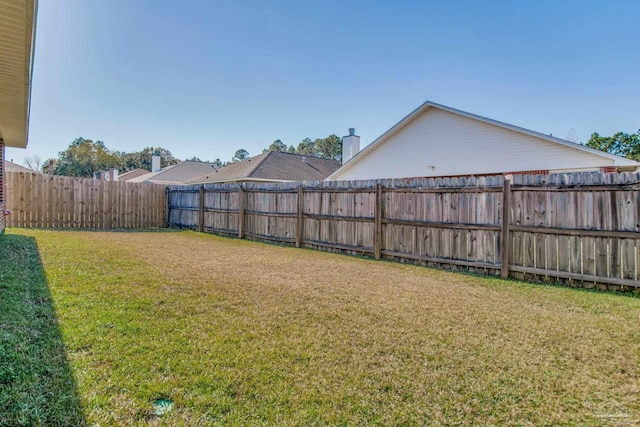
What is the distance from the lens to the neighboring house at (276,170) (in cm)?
1985

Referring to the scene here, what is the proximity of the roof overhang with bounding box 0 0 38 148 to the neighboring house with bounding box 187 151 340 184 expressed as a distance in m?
12.9

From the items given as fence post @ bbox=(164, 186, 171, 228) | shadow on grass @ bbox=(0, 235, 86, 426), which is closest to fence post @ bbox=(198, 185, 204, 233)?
fence post @ bbox=(164, 186, 171, 228)

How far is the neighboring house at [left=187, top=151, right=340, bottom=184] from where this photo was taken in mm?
19848

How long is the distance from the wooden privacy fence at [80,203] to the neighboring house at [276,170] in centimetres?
561

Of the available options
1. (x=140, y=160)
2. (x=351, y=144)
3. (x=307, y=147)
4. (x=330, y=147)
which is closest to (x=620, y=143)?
(x=351, y=144)

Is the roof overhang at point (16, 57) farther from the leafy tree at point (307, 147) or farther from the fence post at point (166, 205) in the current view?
the leafy tree at point (307, 147)

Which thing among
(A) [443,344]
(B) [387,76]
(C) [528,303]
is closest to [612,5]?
(B) [387,76]

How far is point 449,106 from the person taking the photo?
12.3 meters

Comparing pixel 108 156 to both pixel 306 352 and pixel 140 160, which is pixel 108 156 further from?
pixel 306 352

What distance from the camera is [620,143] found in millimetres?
25766

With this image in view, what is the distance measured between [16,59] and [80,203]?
34.8 feet

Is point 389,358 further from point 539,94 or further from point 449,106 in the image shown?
point 539,94

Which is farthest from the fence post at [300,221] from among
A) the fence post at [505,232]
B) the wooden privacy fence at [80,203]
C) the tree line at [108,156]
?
the tree line at [108,156]

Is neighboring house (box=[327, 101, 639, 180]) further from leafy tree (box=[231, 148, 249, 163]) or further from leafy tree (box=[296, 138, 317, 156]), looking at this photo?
leafy tree (box=[231, 148, 249, 163])
